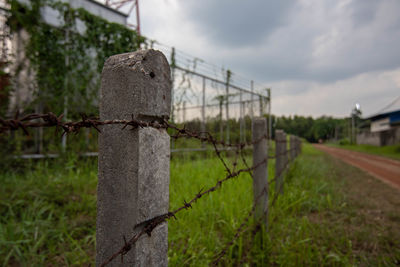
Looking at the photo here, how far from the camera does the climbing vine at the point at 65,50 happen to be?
4.25 m

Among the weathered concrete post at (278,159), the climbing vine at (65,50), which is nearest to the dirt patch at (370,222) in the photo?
the weathered concrete post at (278,159)

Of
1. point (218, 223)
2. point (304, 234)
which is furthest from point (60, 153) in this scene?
point (304, 234)

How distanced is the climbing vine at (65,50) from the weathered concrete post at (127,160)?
4258 millimetres

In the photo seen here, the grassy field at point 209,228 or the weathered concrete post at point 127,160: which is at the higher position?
the weathered concrete post at point 127,160

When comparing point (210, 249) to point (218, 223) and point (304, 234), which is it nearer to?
point (218, 223)

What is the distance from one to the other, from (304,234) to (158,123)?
2.05 m

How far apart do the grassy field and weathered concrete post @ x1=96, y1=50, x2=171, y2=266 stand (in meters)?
1.05

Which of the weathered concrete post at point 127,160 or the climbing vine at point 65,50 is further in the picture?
the climbing vine at point 65,50

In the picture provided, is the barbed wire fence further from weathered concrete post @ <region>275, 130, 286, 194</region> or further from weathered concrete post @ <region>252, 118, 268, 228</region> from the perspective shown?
weathered concrete post @ <region>275, 130, 286, 194</region>

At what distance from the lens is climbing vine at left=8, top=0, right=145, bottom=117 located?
4246 mm

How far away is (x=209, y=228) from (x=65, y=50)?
426 cm

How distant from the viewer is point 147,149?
1.93 feet

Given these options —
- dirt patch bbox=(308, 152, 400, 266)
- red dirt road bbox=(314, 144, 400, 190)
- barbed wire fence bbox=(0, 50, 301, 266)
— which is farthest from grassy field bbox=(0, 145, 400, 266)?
red dirt road bbox=(314, 144, 400, 190)

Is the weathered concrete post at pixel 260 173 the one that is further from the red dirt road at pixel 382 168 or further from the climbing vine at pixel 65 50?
the red dirt road at pixel 382 168
